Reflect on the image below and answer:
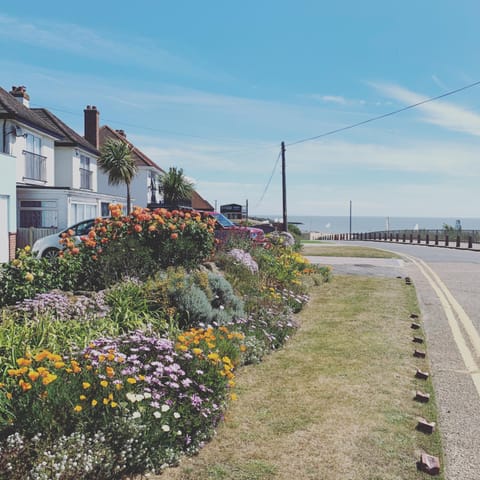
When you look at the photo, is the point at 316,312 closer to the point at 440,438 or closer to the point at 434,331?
the point at 434,331

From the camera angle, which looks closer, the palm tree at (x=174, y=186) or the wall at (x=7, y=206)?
the wall at (x=7, y=206)

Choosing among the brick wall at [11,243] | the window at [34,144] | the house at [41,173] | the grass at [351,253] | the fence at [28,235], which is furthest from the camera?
the window at [34,144]

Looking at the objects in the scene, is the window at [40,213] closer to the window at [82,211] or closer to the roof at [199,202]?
the window at [82,211]

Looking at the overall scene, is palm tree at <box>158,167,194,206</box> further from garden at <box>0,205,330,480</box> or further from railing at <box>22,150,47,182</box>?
garden at <box>0,205,330,480</box>

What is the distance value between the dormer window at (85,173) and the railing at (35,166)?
4.56 m

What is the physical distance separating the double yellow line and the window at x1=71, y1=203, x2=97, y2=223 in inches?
723

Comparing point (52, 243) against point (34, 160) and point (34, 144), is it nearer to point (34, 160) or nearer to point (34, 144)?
point (34, 160)

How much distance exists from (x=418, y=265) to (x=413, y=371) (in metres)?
15.9

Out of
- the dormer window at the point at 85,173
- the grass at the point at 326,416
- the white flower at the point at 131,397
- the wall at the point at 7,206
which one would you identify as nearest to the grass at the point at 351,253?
the wall at the point at 7,206

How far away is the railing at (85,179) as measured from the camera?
108ft

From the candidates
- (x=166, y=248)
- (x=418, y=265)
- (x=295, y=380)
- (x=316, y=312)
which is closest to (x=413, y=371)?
(x=295, y=380)

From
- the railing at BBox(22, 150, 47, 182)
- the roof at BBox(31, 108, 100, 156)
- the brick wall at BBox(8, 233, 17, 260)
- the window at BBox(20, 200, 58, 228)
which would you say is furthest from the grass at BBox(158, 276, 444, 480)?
the roof at BBox(31, 108, 100, 156)

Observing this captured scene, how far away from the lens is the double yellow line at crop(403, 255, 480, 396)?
260 inches

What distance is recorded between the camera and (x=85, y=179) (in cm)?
3378
